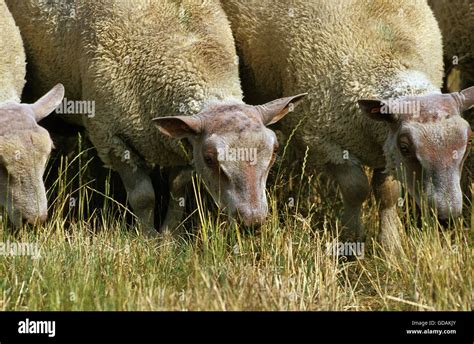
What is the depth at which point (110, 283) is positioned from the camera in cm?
622

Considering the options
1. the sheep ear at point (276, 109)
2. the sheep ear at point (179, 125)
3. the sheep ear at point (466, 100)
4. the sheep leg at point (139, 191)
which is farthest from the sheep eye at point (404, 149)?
the sheep leg at point (139, 191)

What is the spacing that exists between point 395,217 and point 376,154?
56 cm

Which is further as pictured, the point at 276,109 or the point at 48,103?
the point at 48,103

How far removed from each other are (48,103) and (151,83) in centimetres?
78

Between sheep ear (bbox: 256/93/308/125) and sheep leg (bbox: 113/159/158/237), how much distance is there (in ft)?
3.85

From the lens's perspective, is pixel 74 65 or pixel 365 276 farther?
pixel 74 65

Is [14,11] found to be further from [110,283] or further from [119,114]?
[110,283]

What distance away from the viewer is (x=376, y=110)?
723cm

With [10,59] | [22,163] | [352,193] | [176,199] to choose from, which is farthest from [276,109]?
[10,59]

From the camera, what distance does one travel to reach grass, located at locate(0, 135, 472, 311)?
593 cm

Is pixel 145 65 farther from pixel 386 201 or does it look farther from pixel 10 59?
pixel 386 201

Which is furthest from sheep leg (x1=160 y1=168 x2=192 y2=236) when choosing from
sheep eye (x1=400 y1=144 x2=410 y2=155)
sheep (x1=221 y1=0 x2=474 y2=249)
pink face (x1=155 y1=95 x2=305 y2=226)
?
sheep eye (x1=400 y1=144 x2=410 y2=155)
